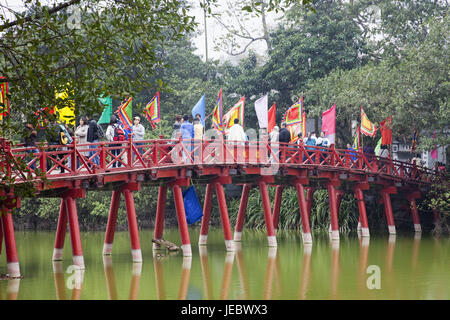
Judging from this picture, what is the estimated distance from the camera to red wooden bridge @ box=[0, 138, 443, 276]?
2109cm

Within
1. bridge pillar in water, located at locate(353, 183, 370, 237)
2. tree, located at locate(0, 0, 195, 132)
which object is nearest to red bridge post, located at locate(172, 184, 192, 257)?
tree, located at locate(0, 0, 195, 132)

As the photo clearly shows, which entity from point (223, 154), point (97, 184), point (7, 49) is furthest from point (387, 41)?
point (7, 49)

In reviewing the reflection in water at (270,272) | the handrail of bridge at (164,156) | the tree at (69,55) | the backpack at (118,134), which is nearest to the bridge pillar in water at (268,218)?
the reflection in water at (270,272)

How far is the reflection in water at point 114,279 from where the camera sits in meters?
18.0

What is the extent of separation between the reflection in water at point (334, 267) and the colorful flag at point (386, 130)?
6.52m

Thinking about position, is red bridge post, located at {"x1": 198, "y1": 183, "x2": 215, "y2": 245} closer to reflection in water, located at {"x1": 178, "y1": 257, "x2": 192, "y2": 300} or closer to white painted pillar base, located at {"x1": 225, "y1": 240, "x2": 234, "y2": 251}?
white painted pillar base, located at {"x1": 225, "y1": 240, "x2": 234, "y2": 251}

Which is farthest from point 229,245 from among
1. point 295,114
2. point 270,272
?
point 295,114

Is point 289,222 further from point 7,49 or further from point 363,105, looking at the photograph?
point 7,49

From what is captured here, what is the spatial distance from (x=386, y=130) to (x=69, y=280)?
64.9 ft

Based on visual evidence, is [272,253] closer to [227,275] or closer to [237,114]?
[237,114]

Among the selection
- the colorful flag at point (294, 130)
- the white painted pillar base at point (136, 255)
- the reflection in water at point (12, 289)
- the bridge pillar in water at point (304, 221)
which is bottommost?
the reflection in water at point (12, 289)

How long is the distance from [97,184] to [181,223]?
413 cm

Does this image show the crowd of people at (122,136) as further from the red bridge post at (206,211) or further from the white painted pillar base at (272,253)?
the white painted pillar base at (272,253)

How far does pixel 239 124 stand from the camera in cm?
2859
